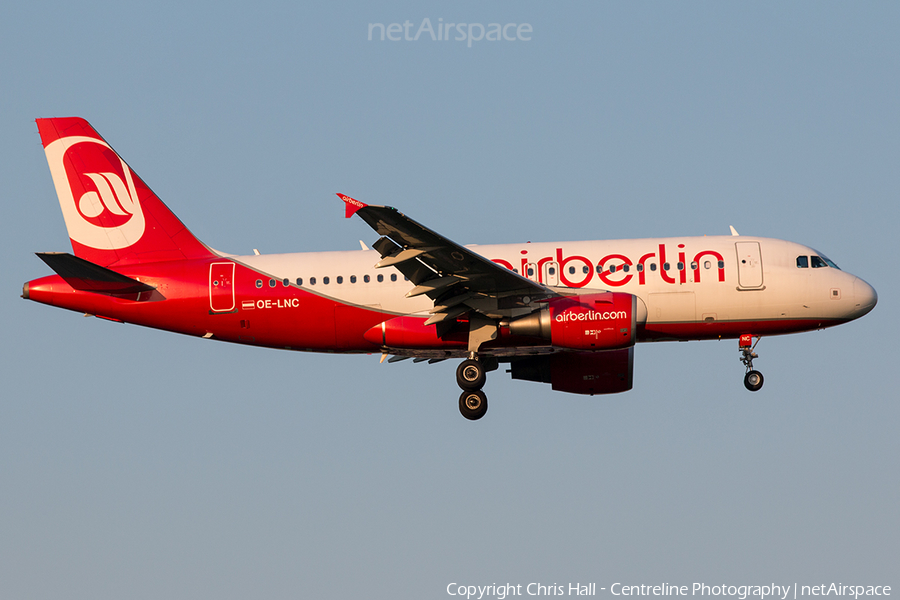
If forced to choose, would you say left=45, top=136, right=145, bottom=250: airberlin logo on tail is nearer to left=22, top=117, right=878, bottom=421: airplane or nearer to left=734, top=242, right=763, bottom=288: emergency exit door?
left=22, top=117, right=878, bottom=421: airplane

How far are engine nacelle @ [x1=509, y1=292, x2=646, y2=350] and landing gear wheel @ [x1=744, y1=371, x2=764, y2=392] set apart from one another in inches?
200

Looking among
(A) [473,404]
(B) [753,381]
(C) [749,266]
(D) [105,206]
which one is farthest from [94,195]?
(B) [753,381]

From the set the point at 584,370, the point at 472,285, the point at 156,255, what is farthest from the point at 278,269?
the point at 584,370

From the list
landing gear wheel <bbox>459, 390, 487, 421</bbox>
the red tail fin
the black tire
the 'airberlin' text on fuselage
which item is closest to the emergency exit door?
the 'airberlin' text on fuselage

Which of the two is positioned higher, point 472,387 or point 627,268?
point 627,268

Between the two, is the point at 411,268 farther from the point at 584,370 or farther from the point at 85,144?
the point at 85,144

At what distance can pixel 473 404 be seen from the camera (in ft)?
109

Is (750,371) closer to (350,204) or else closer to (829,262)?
(829,262)

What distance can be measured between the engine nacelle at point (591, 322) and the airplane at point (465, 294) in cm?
4

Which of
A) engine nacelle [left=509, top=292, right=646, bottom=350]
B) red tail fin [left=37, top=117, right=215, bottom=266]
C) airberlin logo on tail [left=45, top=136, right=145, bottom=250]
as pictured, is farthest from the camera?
airberlin logo on tail [left=45, top=136, right=145, bottom=250]

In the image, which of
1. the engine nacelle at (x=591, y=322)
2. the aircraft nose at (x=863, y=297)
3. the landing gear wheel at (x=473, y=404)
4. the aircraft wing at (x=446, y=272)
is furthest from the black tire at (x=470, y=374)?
the aircraft nose at (x=863, y=297)

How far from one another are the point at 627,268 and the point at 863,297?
24.9 ft

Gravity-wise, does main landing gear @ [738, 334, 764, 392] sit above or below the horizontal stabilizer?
below

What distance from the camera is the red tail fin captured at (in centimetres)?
3534
